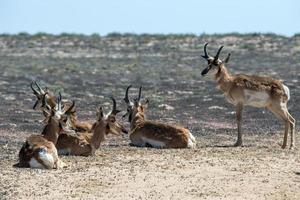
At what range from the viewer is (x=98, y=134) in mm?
17953

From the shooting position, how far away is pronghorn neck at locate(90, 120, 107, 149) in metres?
17.8

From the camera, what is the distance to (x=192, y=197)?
519 inches

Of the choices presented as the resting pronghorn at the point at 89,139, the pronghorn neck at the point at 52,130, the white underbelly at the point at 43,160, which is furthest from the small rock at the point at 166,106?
the white underbelly at the point at 43,160

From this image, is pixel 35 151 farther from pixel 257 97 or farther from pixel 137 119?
pixel 257 97

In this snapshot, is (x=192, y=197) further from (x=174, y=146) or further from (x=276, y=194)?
(x=174, y=146)

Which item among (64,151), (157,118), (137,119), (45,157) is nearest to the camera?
(45,157)

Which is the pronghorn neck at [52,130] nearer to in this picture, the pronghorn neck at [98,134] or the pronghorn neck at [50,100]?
the pronghorn neck at [98,134]

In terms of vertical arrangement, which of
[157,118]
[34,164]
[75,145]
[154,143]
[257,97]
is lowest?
[157,118]

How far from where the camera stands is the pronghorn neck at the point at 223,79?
765 inches

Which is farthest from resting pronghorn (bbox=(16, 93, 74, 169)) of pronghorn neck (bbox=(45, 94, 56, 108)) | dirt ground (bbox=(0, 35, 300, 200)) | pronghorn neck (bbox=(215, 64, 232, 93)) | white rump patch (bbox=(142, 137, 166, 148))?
pronghorn neck (bbox=(215, 64, 232, 93))

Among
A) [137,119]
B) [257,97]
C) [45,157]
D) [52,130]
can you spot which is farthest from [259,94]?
[45,157]

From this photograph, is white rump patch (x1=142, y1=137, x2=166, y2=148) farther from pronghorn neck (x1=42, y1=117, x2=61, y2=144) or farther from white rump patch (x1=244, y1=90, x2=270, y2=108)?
pronghorn neck (x1=42, y1=117, x2=61, y2=144)

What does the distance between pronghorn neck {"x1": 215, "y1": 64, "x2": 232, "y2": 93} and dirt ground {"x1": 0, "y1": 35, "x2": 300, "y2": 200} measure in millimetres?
1219

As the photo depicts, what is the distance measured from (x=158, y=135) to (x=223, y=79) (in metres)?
2.04
